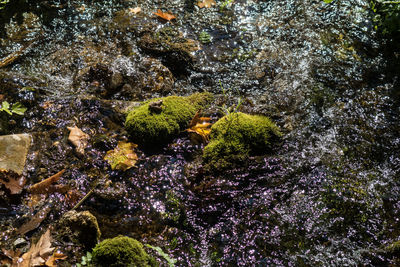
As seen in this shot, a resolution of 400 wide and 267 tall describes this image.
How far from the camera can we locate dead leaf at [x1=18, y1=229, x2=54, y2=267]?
102 inches

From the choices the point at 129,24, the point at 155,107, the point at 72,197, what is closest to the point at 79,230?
the point at 72,197

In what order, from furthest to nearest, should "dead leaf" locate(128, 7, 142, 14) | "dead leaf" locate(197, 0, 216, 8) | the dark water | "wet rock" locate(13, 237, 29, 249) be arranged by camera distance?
1. "dead leaf" locate(197, 0, 216, 8)
2. "dead leaf" locate(128, 7, 142, 14)
3. the dark water
4. "wet rock" locate(13, 237, 29, 249)

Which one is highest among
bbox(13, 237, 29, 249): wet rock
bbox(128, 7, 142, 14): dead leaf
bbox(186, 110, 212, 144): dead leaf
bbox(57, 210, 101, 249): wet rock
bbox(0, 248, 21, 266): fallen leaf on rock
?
bbox(128, 7, 142, 14): dead leaf

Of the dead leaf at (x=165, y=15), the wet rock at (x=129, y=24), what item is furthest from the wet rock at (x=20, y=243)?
the dead leaf at (x=165, y=15)

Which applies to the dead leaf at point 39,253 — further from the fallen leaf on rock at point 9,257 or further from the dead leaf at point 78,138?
the dead leaf at point 78,138

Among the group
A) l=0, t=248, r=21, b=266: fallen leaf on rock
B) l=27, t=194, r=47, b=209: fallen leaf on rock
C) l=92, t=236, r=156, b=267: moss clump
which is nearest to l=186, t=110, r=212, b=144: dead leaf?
l=92, t=236, r=156, b=267: moss clump

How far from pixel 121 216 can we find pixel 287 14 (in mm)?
Result: 5439

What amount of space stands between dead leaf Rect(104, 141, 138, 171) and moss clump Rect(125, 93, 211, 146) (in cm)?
16

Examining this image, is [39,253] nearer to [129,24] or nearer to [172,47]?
[172,47]

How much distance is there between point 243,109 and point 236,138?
0.83 metres

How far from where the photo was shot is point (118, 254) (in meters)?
2.49

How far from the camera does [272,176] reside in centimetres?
351

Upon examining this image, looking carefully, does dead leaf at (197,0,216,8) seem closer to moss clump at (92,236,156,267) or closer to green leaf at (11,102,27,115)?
green leaf at (11,102,27,115)

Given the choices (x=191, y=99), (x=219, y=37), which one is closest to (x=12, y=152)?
(x=191, y=99)
